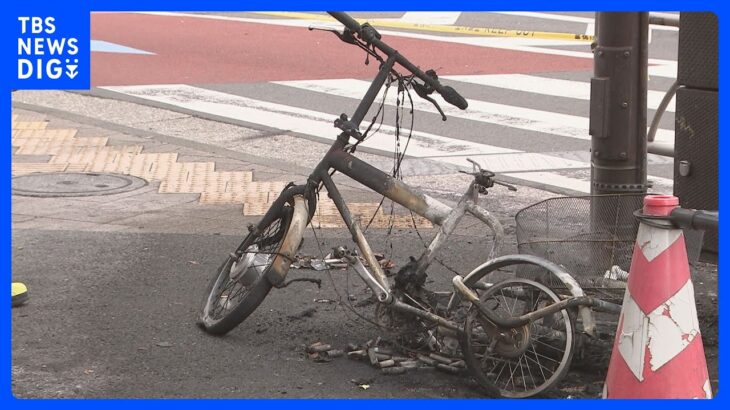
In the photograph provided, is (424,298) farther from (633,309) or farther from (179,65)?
(179,65)

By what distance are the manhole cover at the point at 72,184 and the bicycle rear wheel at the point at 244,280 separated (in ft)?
10.6

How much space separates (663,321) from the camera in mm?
4246

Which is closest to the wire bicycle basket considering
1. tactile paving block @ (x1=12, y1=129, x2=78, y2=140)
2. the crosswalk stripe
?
the crosswalk stripe

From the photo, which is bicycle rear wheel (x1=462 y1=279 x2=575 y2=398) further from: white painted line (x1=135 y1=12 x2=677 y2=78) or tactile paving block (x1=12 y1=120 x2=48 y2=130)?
white painted line (x1=135 y1=12 x2=677 y2=78)

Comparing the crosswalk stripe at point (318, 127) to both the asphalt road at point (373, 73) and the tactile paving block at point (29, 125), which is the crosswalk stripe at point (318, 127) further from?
the tactile paving block at point (29, 125)

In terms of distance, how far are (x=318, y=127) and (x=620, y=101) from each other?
519cm

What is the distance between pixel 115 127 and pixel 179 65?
13.6 ft

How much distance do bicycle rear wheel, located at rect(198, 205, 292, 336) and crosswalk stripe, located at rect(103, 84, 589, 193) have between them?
3925 millimetres

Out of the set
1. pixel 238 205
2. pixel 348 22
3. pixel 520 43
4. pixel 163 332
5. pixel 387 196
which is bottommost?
pixel 163 332

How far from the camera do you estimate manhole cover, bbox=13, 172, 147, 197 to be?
8812 millimetres

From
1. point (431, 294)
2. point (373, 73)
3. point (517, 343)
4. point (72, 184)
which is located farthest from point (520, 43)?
point (517, 343)

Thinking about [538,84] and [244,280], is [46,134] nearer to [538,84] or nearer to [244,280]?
[538,84]

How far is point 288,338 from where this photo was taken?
571 cm

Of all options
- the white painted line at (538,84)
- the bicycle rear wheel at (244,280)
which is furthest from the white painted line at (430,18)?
the bicycle rear wheel at (244,280)
